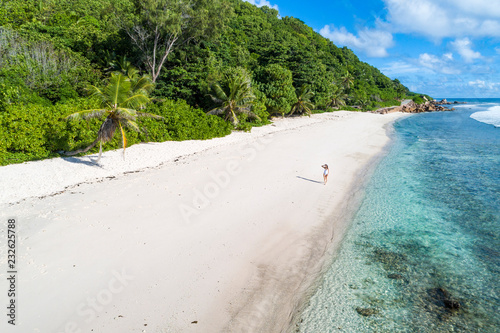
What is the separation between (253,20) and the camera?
6794 cm

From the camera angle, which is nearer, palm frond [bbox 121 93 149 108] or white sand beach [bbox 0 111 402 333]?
white sand beach [bbox 0 111 402 333]

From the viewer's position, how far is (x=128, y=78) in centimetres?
1692

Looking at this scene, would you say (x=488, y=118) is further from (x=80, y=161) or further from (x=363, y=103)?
(x=80, y=161)

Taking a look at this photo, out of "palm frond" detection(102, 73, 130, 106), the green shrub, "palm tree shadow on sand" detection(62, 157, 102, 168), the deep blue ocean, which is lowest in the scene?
the deep blue ocean

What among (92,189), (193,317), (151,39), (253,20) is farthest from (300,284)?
(253,20)

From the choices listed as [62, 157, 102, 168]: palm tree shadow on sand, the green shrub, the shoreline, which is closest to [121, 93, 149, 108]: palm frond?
[62, 157, 102, 168]: palm tree shadow on sand

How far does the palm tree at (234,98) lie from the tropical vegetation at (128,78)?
10 cm

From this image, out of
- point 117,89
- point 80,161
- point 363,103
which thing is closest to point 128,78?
point 117,89

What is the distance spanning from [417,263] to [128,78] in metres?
18.4

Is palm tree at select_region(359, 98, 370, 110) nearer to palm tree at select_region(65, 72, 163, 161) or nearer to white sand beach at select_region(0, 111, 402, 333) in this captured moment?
white sand beach at select_region(0, 111, 402, 333)

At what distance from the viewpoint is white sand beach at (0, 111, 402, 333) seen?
20.4ft

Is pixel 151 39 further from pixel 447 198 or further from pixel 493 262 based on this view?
pixel 493 262

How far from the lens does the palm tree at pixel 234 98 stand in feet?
82.1

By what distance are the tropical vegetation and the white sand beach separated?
214 centimetres
